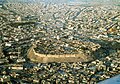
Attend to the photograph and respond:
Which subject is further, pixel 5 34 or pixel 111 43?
pixel 5 34

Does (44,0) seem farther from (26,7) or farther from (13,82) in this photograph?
(13,82)

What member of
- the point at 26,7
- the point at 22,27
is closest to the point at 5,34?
the point at 22,27

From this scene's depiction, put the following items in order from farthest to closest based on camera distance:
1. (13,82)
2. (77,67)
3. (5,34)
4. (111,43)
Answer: (5,34), (111,43), (77,67), (13,82)

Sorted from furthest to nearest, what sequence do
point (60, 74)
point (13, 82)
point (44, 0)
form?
point (44, 0) → point (60, 74) → point (13, 82)

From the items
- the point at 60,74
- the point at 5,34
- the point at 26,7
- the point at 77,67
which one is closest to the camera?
the point at 60,74

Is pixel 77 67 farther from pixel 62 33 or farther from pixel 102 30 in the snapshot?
pixel 102 30

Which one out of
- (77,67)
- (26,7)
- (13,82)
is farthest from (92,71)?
(26,7)
